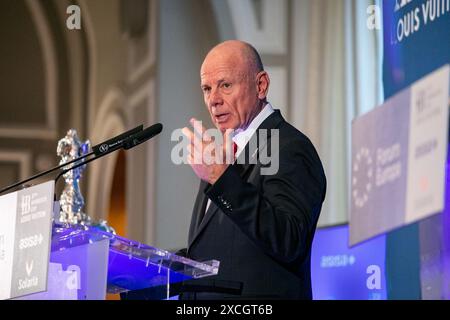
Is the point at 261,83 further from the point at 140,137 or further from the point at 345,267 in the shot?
the point at 345,267

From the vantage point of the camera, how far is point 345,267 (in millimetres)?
4656

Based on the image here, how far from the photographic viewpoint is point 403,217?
2047mm

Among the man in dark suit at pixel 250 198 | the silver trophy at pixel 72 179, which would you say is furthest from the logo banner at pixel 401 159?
the silver trophy at pixel 72 179

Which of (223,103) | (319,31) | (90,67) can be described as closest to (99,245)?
(223,103)

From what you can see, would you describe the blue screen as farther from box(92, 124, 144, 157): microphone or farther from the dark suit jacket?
box(92, 124, 144, 157): microphone

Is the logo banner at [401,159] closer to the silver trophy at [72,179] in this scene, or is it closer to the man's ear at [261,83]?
the man's ear at [261,83]

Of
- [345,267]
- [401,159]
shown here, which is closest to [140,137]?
[401,159]

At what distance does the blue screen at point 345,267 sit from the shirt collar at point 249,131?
1.30 metres

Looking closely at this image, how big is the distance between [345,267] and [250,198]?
191 centimetres

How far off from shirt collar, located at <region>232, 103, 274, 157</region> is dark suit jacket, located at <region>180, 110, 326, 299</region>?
77 millimetres

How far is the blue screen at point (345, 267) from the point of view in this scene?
4.48 m

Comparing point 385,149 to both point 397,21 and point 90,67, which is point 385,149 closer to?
point 397,21

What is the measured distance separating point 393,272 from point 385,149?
5.45 feet

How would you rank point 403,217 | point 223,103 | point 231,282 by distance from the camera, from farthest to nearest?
point 223,103, point 231,282, point 403,217
